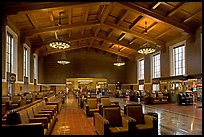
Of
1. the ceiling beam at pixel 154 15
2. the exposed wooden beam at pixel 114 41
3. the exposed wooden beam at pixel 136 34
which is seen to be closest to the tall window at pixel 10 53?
the exposed wooden beam at pixel 136 34

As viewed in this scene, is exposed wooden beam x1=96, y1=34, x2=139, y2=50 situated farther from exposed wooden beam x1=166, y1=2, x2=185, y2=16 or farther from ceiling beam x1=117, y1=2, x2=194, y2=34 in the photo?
exposed wooden beam x1=166, y1=2, x2=185, y2=16

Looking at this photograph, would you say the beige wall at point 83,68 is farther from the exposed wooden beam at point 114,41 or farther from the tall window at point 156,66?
the tall window at point 156,66

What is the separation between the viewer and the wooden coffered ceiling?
35.6 ft

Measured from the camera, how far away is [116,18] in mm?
15758

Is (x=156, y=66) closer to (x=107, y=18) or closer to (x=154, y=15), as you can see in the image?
(x=107, y=18)

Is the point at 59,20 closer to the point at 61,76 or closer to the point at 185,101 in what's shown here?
the point at 185,101

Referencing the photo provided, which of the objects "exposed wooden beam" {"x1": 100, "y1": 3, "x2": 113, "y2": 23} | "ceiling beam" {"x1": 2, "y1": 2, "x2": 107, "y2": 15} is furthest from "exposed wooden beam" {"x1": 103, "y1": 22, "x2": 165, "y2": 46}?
"ceiling beam" {"x1": 2, "y1": 2, "x2": 107, "y2": 15}

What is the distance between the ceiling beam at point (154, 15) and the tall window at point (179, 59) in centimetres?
246

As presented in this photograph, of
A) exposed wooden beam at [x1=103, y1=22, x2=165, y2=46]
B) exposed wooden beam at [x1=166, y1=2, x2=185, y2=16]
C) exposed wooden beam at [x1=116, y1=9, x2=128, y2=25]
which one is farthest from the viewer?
exposed wooden beam at [x1=103, y1=22, x2=165, y2=46]

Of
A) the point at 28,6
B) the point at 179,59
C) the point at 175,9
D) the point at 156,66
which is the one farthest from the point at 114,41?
the point at 28,6

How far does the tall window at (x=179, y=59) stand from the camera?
16102 mm

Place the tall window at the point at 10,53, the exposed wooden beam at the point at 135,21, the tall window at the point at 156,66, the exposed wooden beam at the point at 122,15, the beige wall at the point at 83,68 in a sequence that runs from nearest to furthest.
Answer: the tall window at the point at 10,53 < the exposed wooden beam at the point at 122,15 < the exposed wooden beam at the point at 135,21 < the tall window at the point at 156,66 < the beige wall at the point at 83,68

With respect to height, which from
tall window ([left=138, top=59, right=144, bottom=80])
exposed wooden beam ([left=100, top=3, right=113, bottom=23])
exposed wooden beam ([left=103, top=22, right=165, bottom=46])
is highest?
exposed wooden beam ([left=100, top=3, right=113, bottom=23])

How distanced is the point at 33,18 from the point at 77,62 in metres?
14.9
